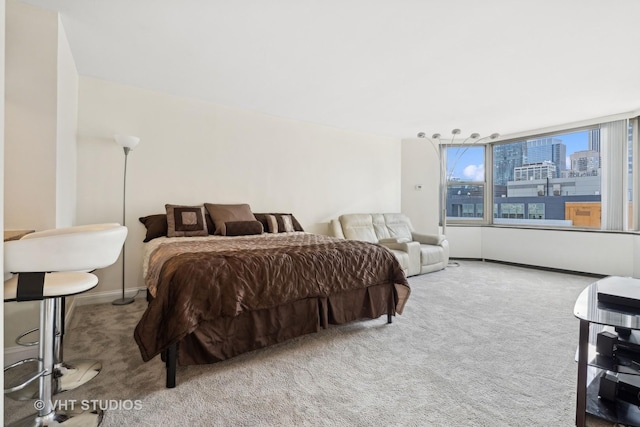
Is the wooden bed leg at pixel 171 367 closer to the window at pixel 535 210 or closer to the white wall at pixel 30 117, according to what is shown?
the white wall at pixel 30 117

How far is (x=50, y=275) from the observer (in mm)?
1590

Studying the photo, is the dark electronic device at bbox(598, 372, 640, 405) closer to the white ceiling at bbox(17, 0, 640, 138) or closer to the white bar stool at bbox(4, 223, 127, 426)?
the white ceiling at bbox(17, 0, 640, 138)

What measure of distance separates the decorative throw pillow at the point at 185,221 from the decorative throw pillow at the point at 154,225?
9cm

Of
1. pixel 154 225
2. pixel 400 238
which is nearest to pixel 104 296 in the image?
pixel 154 225

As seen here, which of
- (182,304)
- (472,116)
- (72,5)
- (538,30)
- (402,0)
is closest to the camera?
(182,304)

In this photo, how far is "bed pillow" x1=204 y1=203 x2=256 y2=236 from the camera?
3533 millimetres

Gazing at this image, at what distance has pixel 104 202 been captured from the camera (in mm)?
3314

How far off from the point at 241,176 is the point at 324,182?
1.43 metres

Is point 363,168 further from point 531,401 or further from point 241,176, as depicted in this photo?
point 531,401

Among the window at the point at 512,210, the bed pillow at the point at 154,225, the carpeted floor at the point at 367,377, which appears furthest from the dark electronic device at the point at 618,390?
the window at the point at 512,210

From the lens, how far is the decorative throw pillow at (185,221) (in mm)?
3297

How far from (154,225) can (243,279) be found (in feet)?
6.27

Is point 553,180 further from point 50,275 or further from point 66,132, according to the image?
point 66,132

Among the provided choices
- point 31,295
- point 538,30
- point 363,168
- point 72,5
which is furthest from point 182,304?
point 363,168
